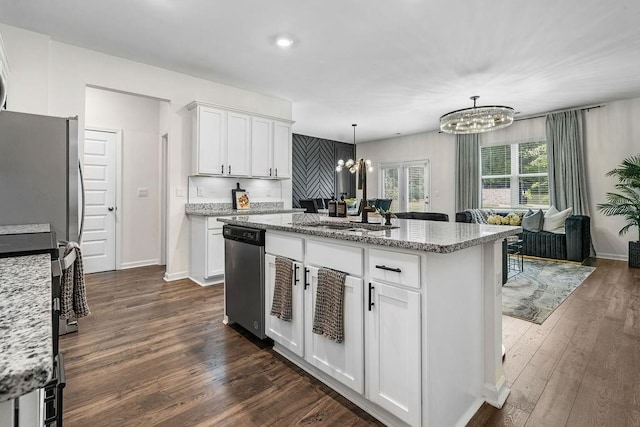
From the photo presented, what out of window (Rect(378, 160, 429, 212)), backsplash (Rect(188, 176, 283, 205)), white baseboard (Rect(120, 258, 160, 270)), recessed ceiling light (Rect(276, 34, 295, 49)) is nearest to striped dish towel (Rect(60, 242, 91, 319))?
recessed ceiling light (Rect(276, 34, 295, 49))

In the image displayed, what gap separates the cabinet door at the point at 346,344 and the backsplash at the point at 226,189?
3012mm

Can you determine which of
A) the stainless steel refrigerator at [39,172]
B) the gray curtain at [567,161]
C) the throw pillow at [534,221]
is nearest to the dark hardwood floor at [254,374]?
the stainless steel refrigerator at [39,172]

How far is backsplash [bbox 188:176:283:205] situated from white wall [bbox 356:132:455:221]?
4.36 metres

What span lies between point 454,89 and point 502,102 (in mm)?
1237

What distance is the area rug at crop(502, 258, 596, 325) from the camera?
3.06 meters

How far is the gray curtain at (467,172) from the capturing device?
7.15 m

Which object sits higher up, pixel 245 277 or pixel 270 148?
pixel 270 148

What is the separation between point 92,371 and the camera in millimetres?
2045

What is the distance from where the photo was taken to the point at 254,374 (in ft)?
6.59

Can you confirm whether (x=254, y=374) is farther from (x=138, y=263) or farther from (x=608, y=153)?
(x=608, y=153)

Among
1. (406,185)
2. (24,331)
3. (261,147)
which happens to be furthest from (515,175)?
(24,331)

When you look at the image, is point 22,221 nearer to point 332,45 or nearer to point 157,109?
point 332,45

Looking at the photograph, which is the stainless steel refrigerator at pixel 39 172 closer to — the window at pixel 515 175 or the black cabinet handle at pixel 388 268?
the black cabinet handle at pixel 388 268

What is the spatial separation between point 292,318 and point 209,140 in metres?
2.98
